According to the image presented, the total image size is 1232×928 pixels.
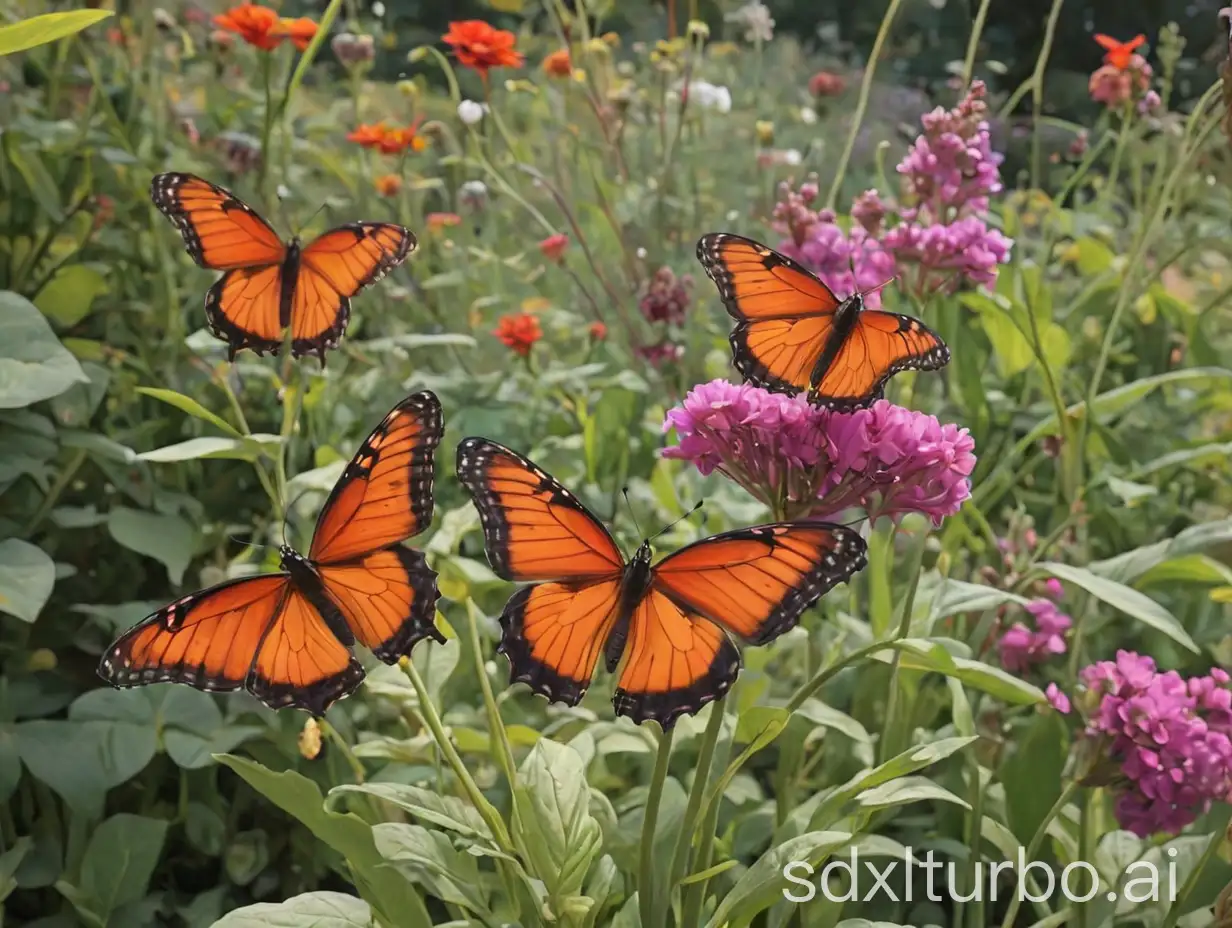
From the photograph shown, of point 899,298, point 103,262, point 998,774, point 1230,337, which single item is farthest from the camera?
point 1230,337

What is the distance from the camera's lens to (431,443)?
649 millimetres

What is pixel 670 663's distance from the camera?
64cm

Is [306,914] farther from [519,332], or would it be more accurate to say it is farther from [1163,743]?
[519,332]

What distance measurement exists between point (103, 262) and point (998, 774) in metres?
1.17

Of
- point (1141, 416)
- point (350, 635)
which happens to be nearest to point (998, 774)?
point (350, 635)

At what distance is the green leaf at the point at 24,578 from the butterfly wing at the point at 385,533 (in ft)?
1.18

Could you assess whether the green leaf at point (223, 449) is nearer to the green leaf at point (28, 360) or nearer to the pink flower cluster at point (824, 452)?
the green leaf at point (28, 360)

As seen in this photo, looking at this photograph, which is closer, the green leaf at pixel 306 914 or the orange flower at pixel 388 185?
the green leaf at pixel 306 914

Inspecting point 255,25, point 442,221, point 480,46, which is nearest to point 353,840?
point 255,25

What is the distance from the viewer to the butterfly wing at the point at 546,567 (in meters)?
0.64

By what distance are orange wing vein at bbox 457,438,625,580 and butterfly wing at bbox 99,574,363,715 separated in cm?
12

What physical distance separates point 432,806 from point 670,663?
228mm

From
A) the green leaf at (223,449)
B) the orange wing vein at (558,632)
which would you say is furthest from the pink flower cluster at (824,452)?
the green leaf at (223,449)

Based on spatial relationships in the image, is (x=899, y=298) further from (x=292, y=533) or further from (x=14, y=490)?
(x=14, y=490)
